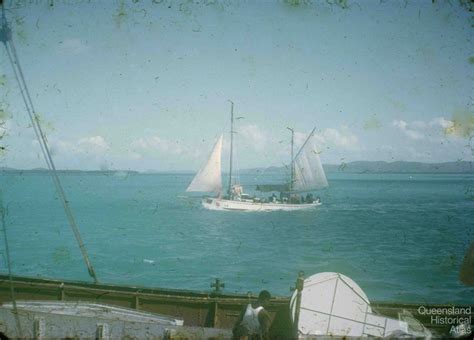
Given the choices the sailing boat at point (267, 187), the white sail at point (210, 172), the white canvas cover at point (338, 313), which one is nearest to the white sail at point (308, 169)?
the sailing boat at point (267, 187)

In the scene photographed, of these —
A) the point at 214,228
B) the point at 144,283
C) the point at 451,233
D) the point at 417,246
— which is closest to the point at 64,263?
the point at 144,283

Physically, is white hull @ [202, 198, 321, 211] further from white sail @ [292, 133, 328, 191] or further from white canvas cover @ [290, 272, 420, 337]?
white canvas cover @ [290, 272, 420, 337]

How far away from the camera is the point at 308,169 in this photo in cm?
6506

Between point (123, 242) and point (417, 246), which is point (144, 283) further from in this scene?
point (417, 246)

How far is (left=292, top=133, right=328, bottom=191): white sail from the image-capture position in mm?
63378

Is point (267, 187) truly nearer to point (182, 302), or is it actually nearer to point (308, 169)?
point (308, 169)

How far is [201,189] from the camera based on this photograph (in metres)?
62.1

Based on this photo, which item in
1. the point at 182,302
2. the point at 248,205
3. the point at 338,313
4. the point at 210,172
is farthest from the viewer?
the point at 248,205

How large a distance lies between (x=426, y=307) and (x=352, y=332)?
395cm

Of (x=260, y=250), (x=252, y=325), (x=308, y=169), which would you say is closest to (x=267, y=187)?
(x=308, y=169)

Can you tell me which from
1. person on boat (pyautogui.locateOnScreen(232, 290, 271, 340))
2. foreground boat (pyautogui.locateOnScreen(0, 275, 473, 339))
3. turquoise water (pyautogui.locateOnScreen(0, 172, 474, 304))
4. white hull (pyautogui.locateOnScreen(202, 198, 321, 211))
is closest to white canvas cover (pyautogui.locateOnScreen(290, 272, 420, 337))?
person on boat (pyautogui.locateOnScreen(232, 290, 271, 340))

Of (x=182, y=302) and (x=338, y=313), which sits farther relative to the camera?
(x=182, y=302)

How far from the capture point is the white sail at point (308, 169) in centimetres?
6338

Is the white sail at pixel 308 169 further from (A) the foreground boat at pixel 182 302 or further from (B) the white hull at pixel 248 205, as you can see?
(A) the foreground boat at pixel 182 302
